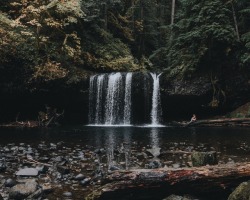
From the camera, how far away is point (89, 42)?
30.5 m

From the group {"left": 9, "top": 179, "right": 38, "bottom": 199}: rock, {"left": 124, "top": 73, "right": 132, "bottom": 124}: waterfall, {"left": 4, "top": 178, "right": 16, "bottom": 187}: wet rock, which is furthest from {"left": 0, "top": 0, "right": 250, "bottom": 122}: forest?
{"left": 9, "top": 179, "right": 38, "bottom": 199}: rock

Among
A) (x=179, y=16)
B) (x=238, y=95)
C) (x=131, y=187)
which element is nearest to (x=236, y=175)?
(x=131, y=187)

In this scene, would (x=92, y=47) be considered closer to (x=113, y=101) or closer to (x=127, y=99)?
(x=113, y=101)

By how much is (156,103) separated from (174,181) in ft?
68.2

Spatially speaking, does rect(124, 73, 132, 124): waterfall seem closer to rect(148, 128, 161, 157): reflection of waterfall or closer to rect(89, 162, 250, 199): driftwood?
rect(148, 128, 161, 157): reflection of waterfall

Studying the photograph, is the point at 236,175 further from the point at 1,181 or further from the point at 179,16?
the point at 179,16

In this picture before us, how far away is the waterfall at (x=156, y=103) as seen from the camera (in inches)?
1093

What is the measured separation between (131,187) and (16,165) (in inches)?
211

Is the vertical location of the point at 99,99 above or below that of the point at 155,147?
above

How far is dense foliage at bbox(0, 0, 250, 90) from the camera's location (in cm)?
2525

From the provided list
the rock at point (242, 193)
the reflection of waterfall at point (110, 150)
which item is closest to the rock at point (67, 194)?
the reflection of waterfall at point (110, 150)

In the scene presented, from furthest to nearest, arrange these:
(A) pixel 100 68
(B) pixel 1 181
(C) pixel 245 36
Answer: (A) pixel 100 68 → (C) pixel 245 36 → (B) pixel 1 181

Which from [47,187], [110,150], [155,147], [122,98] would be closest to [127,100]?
[122,98]

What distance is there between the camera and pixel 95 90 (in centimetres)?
2738
